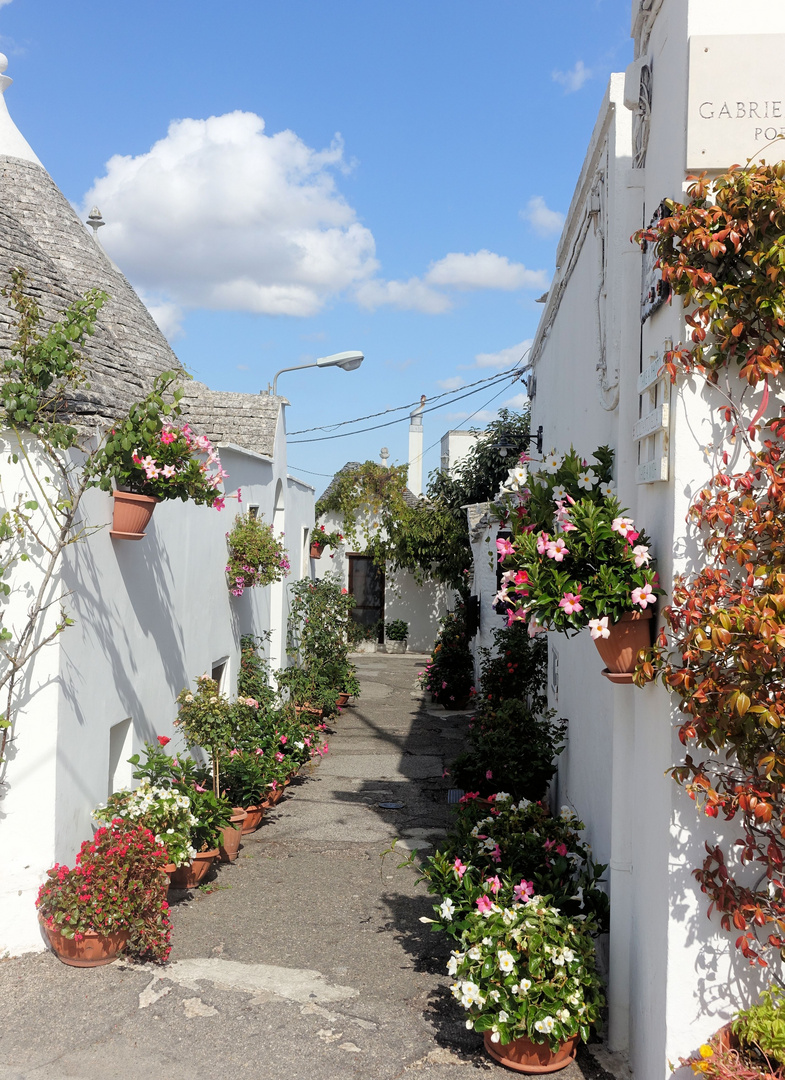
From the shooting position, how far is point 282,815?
874cm

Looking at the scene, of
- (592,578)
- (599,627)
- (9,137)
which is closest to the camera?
(599,627)

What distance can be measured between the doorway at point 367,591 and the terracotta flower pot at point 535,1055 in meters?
17.2

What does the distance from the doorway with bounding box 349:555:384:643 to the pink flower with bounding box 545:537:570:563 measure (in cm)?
1775

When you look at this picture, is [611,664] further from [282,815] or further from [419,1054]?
[282,815]

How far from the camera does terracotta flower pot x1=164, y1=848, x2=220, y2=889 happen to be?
6.44 metres

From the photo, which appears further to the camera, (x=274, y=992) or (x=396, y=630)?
(x=396, y=630)

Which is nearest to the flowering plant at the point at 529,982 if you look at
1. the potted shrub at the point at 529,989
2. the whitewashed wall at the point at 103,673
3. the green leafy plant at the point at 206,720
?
the potted shrub at the point at 529,989

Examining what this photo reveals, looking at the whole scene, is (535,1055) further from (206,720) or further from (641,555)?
(206,720)

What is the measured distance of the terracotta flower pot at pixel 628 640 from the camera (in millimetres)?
3637

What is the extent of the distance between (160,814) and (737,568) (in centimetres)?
421

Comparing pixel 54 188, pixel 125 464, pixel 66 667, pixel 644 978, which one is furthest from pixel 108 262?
pixel 644 978

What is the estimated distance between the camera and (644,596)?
3.50 meters

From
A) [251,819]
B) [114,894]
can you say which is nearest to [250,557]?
[251,819]

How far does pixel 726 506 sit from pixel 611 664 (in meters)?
0.91
